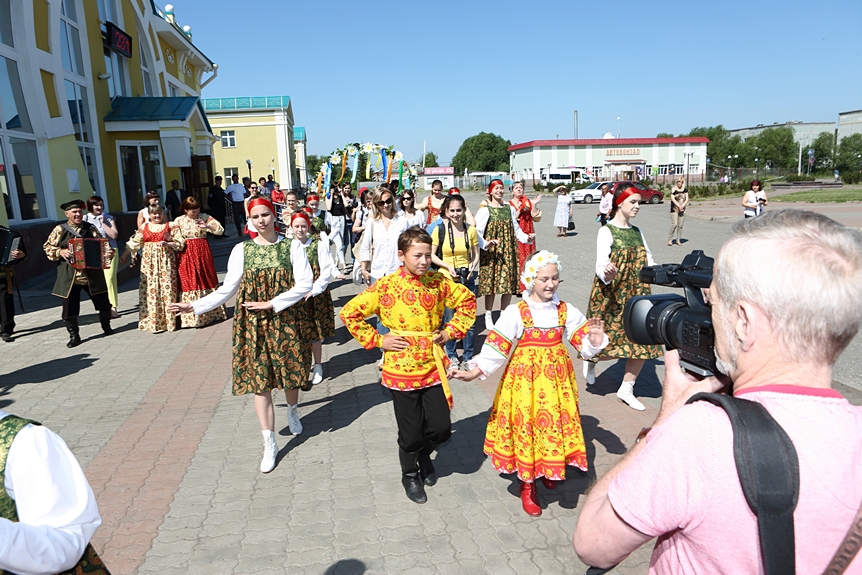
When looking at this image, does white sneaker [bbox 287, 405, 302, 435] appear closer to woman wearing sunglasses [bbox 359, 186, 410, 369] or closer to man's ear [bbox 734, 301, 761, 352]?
woman wearing sunglasses [bbox 359, 186, 410, 369]

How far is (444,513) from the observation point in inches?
142

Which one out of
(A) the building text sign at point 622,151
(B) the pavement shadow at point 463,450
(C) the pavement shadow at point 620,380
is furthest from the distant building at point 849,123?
(B) the pavement shadow at point 463,450

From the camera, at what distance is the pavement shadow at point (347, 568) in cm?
306

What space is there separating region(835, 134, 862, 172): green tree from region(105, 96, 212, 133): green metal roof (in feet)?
257

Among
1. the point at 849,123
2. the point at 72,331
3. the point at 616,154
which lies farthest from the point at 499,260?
the point at 849,123

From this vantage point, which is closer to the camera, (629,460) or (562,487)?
(629,460)

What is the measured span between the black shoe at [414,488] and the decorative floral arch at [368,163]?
1753 centimetres

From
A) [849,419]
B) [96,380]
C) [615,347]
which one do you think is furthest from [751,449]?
[96,380]

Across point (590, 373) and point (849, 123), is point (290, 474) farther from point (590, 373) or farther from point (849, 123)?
point (849, 123)

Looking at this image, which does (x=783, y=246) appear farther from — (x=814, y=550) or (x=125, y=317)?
(x=125, y=317)

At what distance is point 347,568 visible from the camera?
10.1ft

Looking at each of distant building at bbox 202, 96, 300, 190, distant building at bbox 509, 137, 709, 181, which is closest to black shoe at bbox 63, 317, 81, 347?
distant building at bbox 202, 96, 300, 190

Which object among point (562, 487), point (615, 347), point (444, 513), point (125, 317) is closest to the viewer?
point (444, 513)

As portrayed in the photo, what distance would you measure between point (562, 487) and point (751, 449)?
311 centimetres
